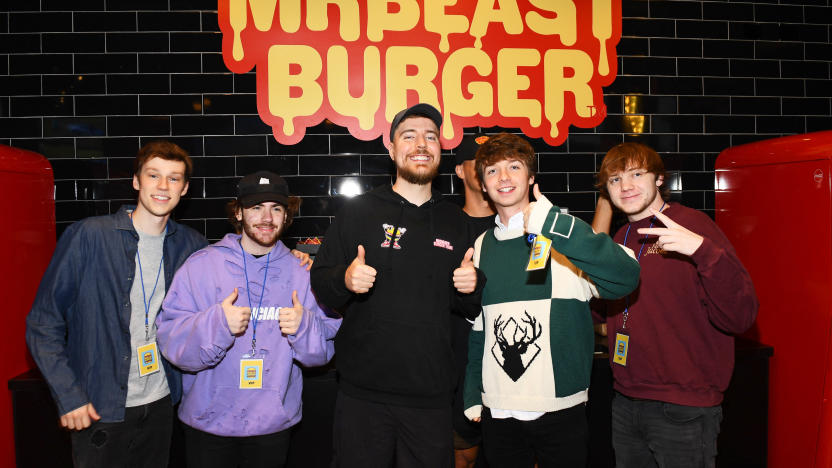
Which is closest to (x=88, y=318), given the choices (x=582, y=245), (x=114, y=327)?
(x=114, y=327)

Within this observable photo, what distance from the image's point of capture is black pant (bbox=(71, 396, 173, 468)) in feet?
5.97

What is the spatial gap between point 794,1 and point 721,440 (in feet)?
9.15

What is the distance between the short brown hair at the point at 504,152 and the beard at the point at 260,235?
0.84m

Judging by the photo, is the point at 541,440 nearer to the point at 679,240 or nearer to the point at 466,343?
the point at 466,343

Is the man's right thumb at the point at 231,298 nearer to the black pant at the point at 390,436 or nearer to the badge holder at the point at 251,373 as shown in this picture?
the badge holder at the point at 251,373

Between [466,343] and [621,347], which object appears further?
[466,343]

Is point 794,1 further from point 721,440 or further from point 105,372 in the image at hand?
point 105,372

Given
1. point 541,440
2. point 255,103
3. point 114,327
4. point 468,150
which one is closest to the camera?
point 541,440

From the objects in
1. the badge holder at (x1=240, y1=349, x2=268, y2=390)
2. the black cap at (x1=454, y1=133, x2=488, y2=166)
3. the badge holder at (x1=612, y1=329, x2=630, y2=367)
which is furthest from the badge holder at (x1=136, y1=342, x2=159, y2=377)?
the badge holder at (x1=612, y1=329, x2=630, y2=367)

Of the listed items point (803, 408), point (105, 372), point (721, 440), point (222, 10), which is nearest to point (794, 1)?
point (803, 408)

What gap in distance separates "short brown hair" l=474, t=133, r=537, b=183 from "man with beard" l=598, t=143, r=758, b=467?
0.33 m

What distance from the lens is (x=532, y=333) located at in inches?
65.7

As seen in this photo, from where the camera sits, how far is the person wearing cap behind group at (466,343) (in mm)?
2021

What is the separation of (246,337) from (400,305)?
2.01 ft
